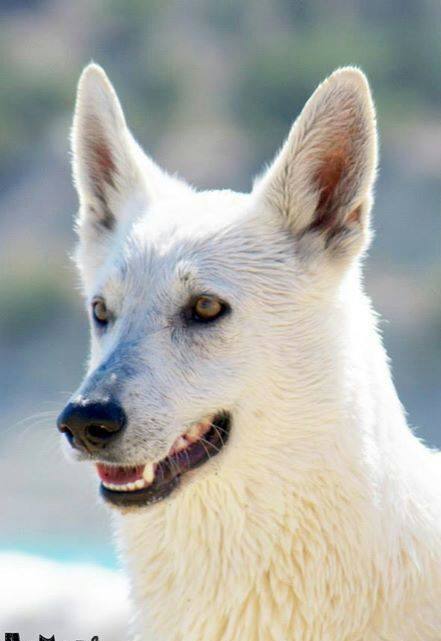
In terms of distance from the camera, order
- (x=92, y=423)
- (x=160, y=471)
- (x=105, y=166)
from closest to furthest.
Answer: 1. (x=92, y=423)
2. (x=160, y=471)
3. (x=105, y=166)

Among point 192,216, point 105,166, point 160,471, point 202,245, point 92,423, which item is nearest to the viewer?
point 92,423

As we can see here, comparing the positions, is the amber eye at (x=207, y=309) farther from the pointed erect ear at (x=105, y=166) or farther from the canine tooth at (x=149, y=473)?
the pointed erect ear at (x=105, y=166)

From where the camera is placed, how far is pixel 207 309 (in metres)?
4.26

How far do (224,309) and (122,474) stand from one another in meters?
0.71

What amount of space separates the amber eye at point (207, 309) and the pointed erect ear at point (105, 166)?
682 mm

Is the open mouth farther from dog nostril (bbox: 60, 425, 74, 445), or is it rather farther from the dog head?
dog nostril (bbox: 60, 425, 74, 445)

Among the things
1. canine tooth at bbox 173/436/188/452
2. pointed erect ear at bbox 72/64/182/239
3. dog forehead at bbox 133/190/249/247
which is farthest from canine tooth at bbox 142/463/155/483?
pointed erect ear at bbox 72/64/182/239

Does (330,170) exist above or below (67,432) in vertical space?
above

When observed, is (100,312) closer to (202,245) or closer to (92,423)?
(202,245)

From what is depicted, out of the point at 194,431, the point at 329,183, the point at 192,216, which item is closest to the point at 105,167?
the point at 192,216

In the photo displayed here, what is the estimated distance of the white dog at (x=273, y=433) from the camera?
4.13 metres

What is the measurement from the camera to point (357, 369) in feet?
14.1

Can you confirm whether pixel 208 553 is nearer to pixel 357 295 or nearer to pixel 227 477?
pixel 227 477

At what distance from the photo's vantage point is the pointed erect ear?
4.77 meters
